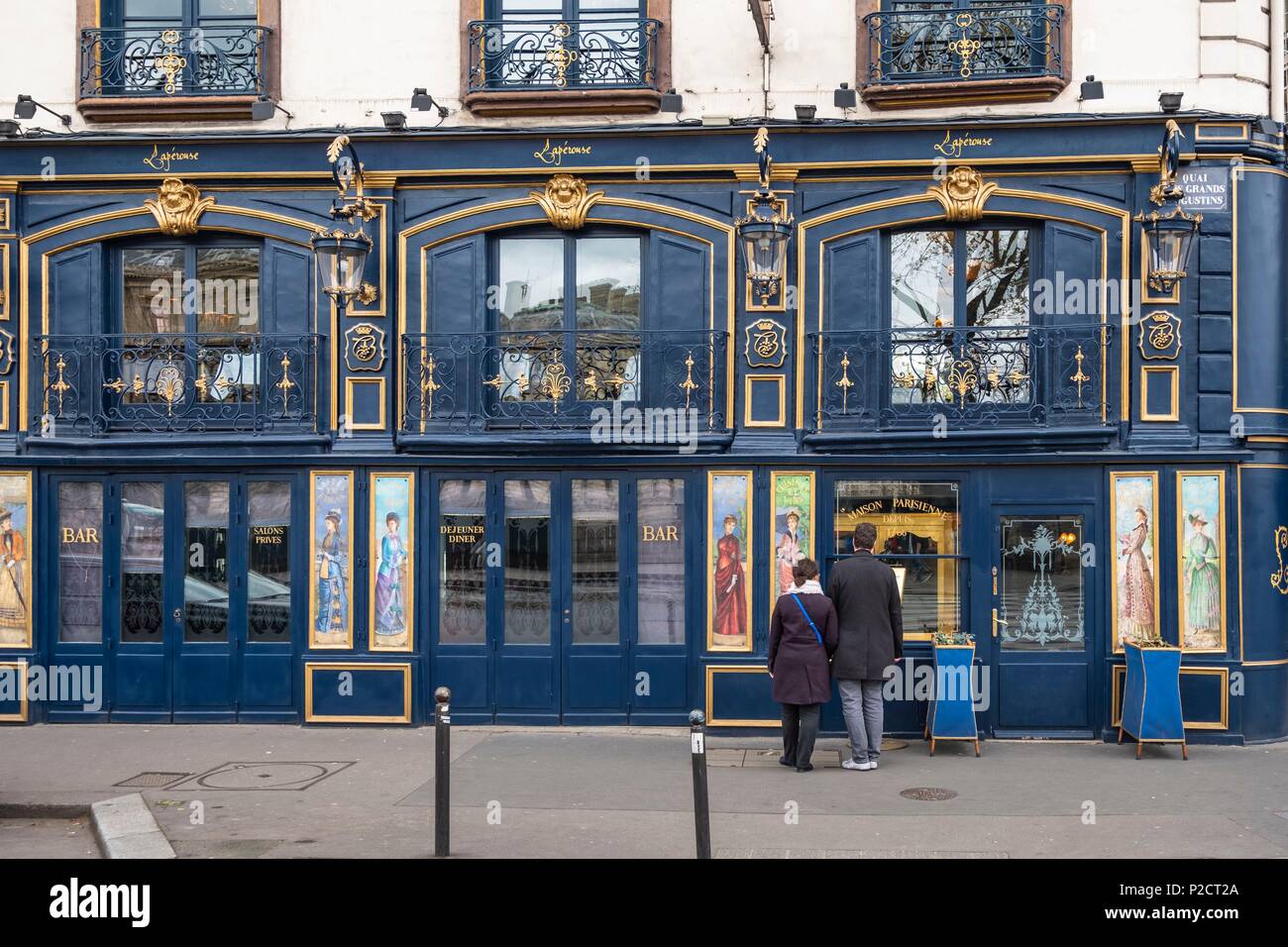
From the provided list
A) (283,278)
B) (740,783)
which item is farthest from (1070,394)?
(283,278)

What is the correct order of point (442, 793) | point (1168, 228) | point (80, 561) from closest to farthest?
point (442, 793) < point (1168, 228) < point (80, 561)

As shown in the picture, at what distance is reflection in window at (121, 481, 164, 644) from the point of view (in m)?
13.8

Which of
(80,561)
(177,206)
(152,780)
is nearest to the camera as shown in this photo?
(152,780)

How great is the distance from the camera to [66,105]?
1394cm

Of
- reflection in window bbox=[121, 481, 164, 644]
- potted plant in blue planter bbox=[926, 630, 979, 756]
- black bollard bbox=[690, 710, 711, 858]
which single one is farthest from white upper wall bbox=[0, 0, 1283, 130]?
black bollard bbox=[690, 710, 711, 858]

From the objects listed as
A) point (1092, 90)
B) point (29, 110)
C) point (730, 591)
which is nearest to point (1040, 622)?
point (730, 591)

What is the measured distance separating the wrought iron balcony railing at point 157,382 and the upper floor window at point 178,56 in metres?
2.31

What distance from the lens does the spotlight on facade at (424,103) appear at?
44.3 ft

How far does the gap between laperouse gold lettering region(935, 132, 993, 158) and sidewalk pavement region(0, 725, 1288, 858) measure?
5615 millimetres

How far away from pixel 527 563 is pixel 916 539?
3.78m

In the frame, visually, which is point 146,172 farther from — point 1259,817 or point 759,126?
point 1259,817

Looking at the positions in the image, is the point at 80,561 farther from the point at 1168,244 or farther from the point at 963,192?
the point at 1168,244

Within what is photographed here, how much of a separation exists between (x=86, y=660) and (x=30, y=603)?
80cm

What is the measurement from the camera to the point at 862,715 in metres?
11.6
